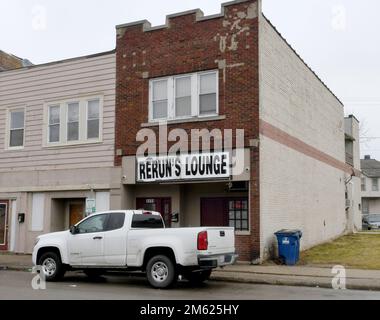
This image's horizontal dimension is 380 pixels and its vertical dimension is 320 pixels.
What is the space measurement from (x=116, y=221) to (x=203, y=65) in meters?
7.09

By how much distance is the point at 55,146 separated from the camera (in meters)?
20.3

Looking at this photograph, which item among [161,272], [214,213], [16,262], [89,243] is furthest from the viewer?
[214,213]

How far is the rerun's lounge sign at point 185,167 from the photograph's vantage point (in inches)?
661

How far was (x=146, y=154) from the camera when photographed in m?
18.2

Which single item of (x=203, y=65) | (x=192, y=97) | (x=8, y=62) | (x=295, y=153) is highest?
(x=8, y=62)

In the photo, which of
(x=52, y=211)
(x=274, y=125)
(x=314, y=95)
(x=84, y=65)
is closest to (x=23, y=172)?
(x=52, y=211)

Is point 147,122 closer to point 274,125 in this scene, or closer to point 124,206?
point 124,206

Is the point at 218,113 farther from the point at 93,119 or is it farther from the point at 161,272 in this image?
the point at 161,272

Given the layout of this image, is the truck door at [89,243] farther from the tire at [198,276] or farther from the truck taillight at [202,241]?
the truck taillight at [202,241]

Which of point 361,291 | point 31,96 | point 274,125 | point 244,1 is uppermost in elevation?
point 244,1

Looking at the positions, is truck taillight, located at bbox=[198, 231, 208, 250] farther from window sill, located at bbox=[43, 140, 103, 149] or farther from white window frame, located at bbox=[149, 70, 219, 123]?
window sill, located at bbox=[43, 140, 103, 149]

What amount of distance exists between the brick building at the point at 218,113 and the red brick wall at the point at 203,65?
3cm

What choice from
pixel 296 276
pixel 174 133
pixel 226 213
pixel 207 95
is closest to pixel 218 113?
pixel 207 95
